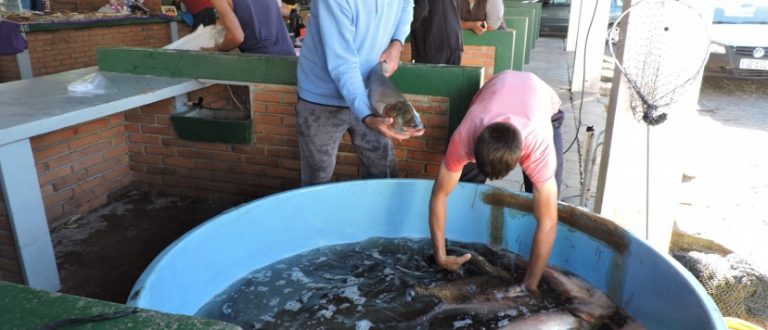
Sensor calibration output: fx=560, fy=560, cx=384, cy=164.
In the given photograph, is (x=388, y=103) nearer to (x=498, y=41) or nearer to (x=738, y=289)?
(x=738, y=289)

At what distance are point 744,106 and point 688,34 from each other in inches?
265

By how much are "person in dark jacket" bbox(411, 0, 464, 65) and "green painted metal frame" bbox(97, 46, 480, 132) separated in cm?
198

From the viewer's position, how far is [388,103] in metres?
2.78

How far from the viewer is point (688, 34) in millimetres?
3309

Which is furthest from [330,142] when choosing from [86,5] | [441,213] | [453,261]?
[86,5]

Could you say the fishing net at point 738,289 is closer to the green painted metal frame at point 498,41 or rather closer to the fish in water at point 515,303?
the fish in water at point 515,303

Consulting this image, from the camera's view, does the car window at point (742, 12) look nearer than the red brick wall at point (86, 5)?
Yes

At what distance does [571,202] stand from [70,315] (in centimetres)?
428

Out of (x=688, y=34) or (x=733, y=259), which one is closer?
(x=688, y=34)

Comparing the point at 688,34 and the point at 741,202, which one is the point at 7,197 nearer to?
the point at 688,34

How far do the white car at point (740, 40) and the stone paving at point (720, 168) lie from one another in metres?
0.42

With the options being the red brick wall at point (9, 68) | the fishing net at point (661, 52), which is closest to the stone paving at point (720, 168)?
the fishing net at point (661, 52)

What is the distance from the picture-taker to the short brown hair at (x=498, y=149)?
2.40 m

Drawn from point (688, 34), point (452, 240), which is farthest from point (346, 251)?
point (688, 34)
